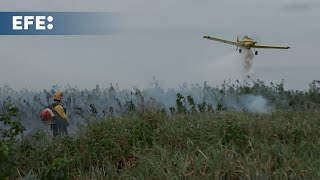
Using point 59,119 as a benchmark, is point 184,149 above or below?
below

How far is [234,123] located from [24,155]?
12.1 feet

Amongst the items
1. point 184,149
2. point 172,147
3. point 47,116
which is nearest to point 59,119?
point 47,116

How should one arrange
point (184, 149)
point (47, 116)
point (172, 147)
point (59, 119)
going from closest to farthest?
point (184, 149) → point (172, 147) → point (47, 116) → point (59, 119)

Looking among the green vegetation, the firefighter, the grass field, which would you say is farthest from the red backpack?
the grass field

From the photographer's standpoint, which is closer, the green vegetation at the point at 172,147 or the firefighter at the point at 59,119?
the green vegetation at the point at 172,147

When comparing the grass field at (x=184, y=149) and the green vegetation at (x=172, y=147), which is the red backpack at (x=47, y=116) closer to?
the green vegetation at (x=172, y=147)

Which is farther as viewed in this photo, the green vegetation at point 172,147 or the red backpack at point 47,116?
the red backpack at point 47,116

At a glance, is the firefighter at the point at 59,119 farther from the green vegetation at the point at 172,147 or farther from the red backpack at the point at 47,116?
the green vegetation at the point at 172,147

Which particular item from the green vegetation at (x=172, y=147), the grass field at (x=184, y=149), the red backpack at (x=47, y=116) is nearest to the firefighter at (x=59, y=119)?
the red backpack at (x=47, y=116)

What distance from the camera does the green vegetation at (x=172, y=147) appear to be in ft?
20.9

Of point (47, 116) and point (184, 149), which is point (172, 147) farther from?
point (47, 116)

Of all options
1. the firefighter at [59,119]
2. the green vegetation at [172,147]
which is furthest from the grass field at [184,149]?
the firefighter at [59,119]

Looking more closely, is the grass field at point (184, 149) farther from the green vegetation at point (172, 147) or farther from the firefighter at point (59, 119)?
the firefighter at point (59, 119)

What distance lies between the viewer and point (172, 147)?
8273 mm
